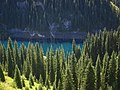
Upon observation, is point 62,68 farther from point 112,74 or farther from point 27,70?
point 112,74

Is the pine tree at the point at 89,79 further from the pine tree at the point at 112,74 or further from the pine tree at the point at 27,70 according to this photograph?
the pine tree at the point at 27,70

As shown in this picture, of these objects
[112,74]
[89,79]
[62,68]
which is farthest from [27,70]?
[89,79]

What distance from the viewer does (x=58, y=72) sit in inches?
5054

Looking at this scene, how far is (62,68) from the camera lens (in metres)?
134

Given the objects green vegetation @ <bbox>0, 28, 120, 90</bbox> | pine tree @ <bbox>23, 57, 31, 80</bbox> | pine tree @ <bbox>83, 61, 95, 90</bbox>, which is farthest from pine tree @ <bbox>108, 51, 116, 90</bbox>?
pine tree @ <bbox>23, 57, 31, 80</bbox>

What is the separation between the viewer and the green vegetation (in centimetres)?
10300

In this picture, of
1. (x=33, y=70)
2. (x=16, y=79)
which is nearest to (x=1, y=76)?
(x=16, y=79)

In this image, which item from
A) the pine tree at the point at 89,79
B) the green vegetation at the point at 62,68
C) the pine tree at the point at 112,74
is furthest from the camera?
the pine tree at the point at 112,74

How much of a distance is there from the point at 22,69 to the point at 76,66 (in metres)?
29.8

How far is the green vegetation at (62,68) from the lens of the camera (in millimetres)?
103000

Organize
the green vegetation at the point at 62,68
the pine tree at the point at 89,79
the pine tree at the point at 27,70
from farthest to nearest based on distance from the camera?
1. the pine tree at the point at 27,70
2. the green vegetation at the point at 62,68
3. the pine tree at the point at 89,79

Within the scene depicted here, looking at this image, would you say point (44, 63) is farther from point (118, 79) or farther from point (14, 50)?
point (118, 79)

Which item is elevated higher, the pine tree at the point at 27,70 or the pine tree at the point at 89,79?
the pine tree at the point at 89,79

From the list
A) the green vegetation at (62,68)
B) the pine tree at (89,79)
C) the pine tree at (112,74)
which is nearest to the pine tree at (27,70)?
the green vegetation at (62,68)
